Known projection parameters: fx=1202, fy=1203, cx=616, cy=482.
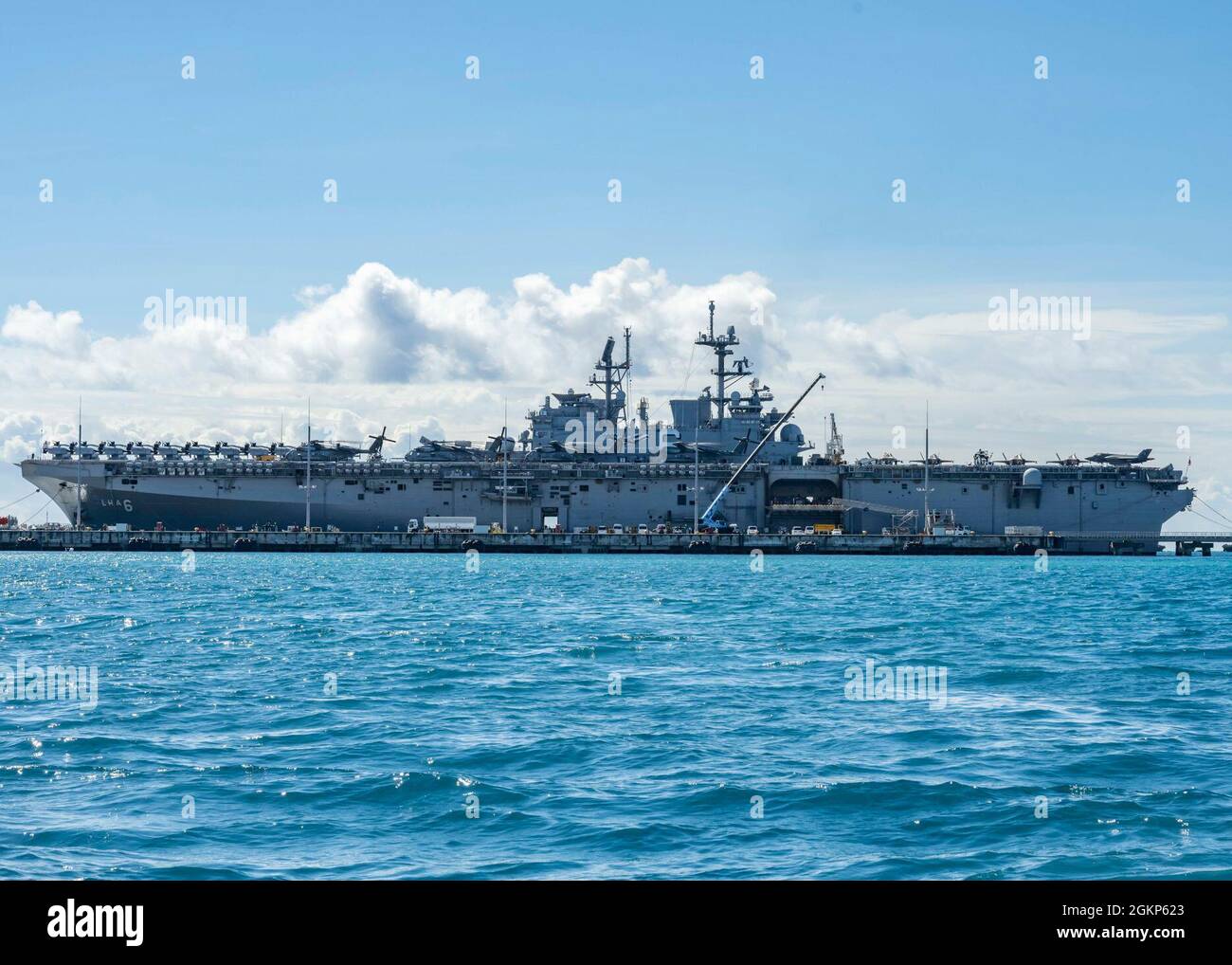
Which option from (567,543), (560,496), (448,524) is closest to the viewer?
(567,543)

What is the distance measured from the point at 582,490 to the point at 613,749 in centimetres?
6677

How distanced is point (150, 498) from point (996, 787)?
74.9m

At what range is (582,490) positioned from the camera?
80750 mm

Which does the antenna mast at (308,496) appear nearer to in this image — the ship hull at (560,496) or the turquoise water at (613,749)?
the ship hull at (560,496)

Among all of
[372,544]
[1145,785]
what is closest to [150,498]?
[372,544]

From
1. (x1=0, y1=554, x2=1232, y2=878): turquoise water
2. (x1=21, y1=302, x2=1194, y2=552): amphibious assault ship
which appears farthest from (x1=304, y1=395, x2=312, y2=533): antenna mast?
(x1=0, y1=554, x2=1232, y2=878): turquoise water

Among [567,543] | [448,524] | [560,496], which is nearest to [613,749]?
[567,543]

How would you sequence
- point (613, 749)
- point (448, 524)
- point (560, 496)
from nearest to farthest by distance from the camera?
point (613, 749) → point (448, 524) → point (560, 496)

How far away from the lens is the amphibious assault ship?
78812mm

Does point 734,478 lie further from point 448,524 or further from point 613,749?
point 613,749

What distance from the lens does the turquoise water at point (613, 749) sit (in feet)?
32.8

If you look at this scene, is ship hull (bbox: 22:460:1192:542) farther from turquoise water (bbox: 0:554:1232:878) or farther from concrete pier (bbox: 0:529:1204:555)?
turquoise water (bbox: 0:554:1232:878)
